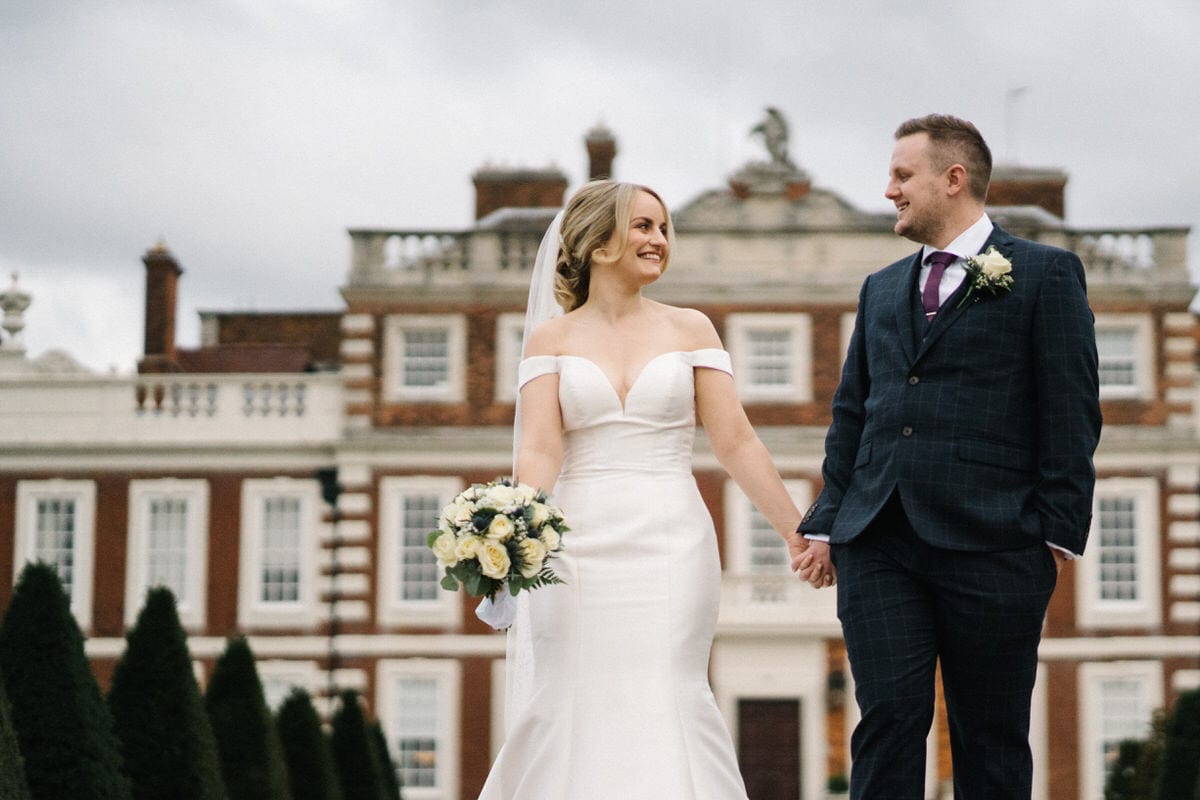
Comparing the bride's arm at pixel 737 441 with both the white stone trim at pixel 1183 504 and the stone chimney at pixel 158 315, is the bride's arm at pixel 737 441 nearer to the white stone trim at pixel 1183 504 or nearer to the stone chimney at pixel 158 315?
the white stone trim at pixel 1183 504

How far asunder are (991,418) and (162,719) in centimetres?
841

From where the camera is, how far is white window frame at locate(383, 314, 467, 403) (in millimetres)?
28172

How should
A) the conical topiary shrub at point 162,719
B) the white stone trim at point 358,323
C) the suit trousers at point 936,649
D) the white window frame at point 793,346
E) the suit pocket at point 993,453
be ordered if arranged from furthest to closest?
the white stone trim at point 358,323
the white window frame at point 793,346
the conical topiary shrub at point 162,719
the suit pocket at point 993,453
the suit trousers at point 936,649

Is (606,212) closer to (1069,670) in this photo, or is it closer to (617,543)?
(617,543)

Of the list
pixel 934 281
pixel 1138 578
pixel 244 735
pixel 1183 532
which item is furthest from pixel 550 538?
pixel 1183 532

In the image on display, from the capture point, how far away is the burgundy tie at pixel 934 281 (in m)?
5.35

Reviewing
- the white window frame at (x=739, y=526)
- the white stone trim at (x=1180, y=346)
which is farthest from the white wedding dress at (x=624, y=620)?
the white stone trim at (x=1180, y=346)

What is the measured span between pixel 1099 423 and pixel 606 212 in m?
1.86

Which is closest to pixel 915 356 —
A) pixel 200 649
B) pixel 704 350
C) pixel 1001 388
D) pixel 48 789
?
pixel 1001 388

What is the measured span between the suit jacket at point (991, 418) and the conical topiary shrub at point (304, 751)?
1302cm

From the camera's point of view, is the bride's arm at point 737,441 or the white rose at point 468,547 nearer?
the white rose at point 468,547

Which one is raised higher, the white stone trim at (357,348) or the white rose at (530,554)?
the white stone trim at (357,348)

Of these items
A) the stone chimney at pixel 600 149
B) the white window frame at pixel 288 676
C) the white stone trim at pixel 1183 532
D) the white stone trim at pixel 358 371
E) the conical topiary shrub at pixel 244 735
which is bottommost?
the white window frame at pixel 288 676

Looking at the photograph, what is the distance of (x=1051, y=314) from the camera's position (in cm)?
518
